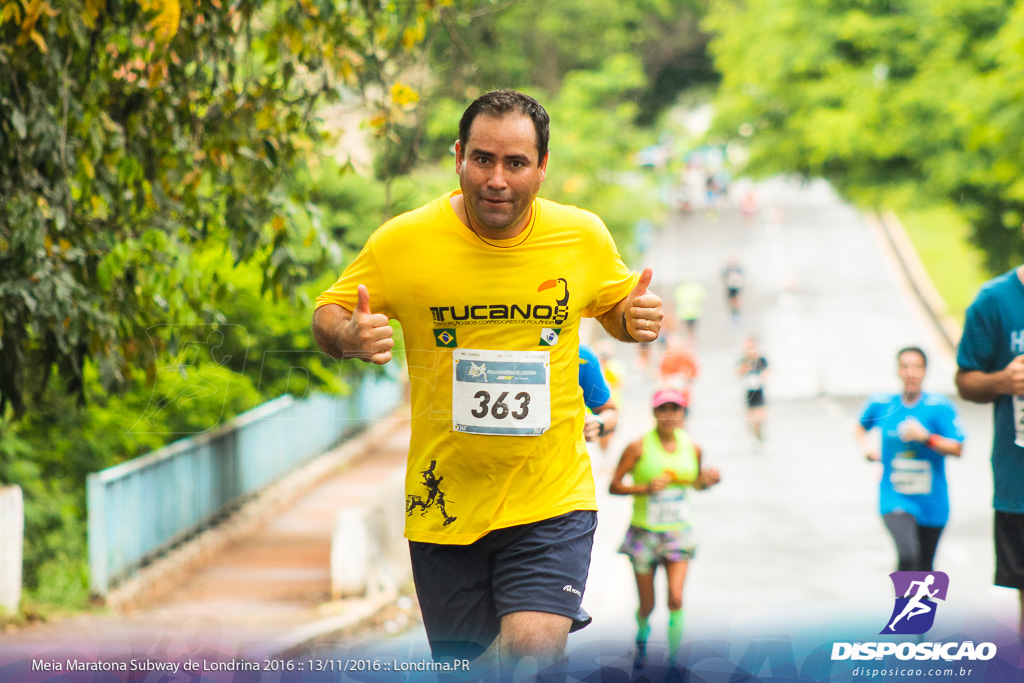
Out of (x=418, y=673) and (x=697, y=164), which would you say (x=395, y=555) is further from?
(x=697, y=164)

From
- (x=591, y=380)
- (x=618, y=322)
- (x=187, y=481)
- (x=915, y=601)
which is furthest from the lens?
(x=187, y=481)

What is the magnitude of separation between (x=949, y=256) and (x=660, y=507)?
1408 inches

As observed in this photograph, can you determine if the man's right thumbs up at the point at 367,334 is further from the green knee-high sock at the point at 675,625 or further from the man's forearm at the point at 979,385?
the green knee-high sock at the point at 675,625

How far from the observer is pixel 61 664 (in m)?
3.97

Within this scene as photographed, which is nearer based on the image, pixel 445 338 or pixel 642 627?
pixel 445 338

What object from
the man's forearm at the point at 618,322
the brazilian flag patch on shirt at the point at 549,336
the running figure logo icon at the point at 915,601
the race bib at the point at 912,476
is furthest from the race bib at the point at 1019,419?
the race bib at the point at 912,476

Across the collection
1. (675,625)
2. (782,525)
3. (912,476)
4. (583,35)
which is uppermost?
(583,35)

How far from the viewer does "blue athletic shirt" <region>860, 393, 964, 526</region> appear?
721 centimetres

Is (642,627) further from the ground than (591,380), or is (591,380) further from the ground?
(591,380)

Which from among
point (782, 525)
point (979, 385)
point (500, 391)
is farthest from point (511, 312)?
point (782, 525)

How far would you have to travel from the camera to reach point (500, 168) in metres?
3.45

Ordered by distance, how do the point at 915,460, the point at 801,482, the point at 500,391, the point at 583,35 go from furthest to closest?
the point at 583,35 < the point at 801,482 < the point at 915,460 < the point at 500,391

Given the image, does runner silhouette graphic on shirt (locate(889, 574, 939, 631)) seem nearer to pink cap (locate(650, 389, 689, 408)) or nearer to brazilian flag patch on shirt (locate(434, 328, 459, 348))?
brazilian flag patch on shirt (locate(434, 328, 459, 348))

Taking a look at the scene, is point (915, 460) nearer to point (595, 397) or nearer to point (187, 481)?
point (595, 397)
